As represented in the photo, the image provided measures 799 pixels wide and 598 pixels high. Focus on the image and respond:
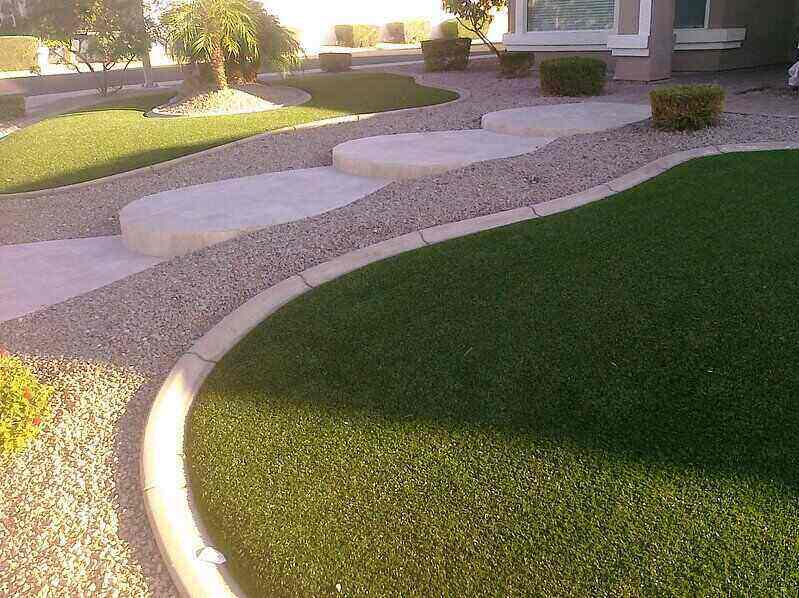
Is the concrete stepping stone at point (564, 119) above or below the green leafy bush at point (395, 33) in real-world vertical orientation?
below

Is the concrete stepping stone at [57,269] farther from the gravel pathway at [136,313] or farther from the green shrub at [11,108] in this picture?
the green shrub at [11,108]

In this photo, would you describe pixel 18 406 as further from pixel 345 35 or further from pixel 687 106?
pixel 345 35

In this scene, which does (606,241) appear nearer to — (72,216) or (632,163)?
(632,163)

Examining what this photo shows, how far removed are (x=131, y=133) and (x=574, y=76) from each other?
7981 millimetres

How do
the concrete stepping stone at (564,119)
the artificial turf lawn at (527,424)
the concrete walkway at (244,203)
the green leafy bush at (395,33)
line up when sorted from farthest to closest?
the green leafy bush at (395,33)
the concrete stepping stone at (564,119)
the concrete walkway at (244,203)
the artificial turf lawn at (527,424)

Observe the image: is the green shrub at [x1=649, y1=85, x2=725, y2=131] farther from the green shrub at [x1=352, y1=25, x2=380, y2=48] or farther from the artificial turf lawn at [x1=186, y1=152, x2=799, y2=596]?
the green shrub at [x1=352, y1=25, x2=380, y2=48]

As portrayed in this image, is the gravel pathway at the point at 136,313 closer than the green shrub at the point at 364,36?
Yes

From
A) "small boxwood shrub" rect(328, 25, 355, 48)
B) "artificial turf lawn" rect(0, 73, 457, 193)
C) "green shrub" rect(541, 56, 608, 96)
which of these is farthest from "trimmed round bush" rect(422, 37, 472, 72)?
"small boxwood shrub" rect(328, 25, 355, 48)

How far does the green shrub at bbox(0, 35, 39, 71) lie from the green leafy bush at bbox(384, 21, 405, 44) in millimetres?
21992

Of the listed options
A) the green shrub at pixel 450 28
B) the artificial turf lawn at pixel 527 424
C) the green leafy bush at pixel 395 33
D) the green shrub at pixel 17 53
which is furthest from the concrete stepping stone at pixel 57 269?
the green leafy bush at pixel 395 33

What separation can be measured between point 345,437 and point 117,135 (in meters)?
10.4

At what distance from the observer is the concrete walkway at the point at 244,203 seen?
6.66 metres

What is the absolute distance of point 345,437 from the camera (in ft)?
12.0

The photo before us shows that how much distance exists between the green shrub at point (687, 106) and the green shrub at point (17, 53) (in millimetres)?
31020
